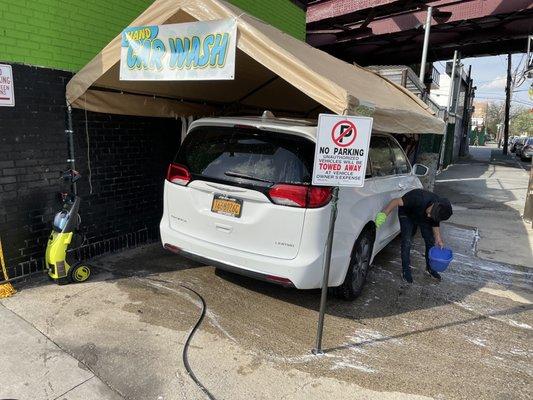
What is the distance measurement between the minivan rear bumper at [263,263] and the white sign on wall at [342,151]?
2.50ft

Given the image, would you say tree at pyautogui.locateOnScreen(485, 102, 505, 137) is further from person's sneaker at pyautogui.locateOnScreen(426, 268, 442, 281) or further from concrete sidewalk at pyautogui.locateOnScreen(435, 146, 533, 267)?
person's sneaker at pyautogui.locateOnScreen(426, 268, 442, 281)

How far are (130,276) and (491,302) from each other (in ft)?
13.4

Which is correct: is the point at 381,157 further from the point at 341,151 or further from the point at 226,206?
the point at 226,206

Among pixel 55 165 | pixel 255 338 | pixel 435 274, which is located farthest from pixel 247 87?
pixel 255 338

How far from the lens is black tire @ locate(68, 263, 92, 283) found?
4.49 m

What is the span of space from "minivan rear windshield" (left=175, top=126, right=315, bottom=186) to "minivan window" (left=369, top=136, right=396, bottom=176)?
1.28 meters

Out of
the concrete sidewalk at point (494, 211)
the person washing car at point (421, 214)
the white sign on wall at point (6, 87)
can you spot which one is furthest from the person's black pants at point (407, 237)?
the white sign on wall at point (6, 87)

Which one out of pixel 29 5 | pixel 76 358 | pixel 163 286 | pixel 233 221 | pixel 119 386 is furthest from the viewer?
pixel 163 286

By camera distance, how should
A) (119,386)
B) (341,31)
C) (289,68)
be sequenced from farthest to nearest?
1. (341,31)
2. (289,68)
3. (119,386)

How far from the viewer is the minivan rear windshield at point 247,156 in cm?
373

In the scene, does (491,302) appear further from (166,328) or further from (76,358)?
(76,358)

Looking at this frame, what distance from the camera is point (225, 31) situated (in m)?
3.73

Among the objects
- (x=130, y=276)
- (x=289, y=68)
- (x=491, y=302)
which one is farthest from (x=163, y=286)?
(x=491, y=302)

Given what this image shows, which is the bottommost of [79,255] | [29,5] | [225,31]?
[79,255]
